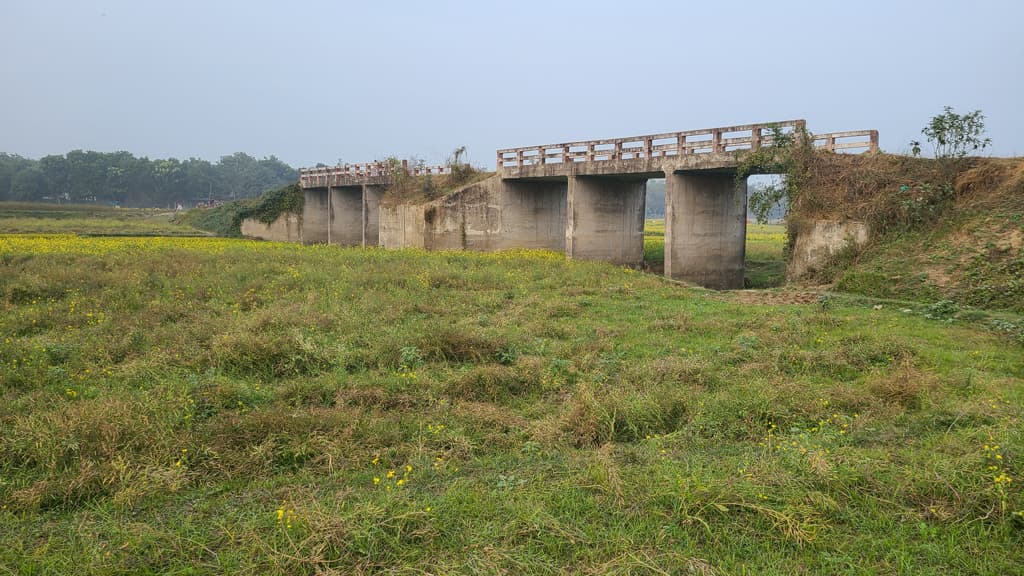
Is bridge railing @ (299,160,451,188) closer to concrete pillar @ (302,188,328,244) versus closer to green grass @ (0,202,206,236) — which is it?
concrete pillar @ (302,188,328,244)

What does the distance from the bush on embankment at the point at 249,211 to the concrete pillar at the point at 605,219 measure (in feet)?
93.2

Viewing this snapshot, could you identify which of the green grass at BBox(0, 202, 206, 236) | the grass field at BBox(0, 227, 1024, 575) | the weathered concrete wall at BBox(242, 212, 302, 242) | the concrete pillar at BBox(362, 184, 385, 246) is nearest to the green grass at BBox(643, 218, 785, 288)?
the grass field at BBox(0, 227, 1024, 575)

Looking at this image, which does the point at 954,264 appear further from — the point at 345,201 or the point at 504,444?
the point at 345,201

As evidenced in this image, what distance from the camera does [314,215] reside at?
50219mm

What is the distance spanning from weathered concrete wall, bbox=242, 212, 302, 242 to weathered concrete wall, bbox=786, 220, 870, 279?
126 feet

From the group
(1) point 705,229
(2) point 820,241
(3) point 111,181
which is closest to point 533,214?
(1) point 705,229

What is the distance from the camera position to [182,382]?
9.13 m

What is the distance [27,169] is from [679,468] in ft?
444

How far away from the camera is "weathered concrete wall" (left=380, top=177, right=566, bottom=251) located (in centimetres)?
3250

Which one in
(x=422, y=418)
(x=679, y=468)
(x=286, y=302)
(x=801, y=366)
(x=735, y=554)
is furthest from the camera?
(x=286, y=302)

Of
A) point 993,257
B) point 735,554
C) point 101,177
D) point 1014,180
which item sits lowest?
point 735,554

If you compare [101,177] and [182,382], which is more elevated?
[101,177]

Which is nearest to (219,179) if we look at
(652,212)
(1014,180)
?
(652,212)

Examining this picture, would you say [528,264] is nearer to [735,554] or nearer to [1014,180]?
[1014,180]
